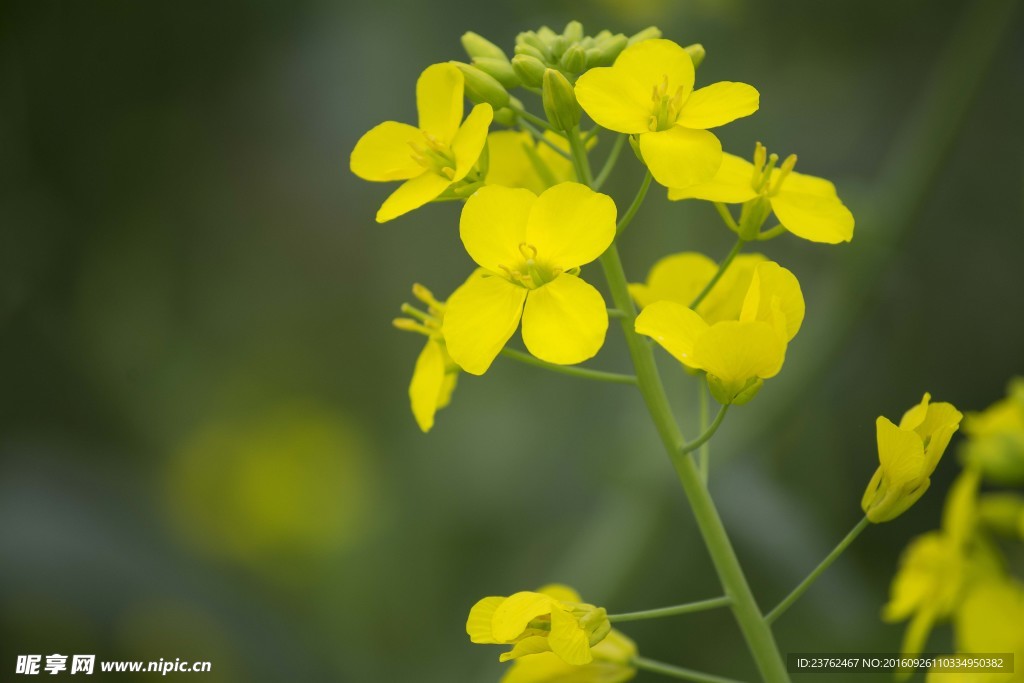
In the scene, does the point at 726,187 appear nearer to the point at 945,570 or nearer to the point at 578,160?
the point at 578,160

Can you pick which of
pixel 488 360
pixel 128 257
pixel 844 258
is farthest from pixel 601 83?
pixel 128 257

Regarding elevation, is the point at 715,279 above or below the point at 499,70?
below

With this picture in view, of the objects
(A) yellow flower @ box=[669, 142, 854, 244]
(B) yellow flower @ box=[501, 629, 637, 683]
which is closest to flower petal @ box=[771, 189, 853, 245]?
(A) yellow flower @ box=[669, 142, 854, 244]

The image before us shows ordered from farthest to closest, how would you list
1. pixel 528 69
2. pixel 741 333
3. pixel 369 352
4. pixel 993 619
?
pixel 369 352
pixel 993 619
pixel 528 69
pixel 741 333

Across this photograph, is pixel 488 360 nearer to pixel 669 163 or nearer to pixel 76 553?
pixel 669 163

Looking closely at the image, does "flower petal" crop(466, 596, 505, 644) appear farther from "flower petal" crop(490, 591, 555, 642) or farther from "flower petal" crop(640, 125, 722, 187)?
"flower petal" crop(640, 125, 722, 187)

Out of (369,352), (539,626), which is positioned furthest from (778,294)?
(369,352)
